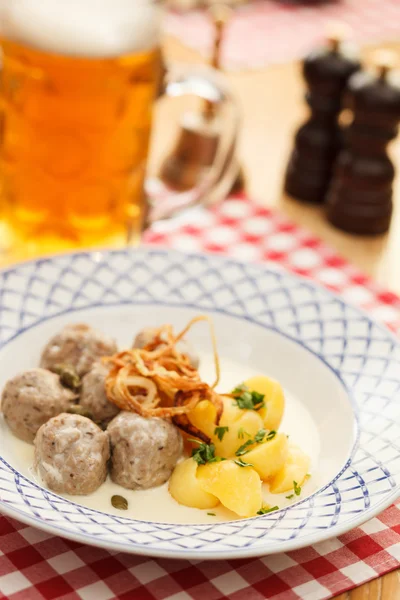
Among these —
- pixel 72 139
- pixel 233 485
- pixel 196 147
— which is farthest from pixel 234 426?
pixel 196 147

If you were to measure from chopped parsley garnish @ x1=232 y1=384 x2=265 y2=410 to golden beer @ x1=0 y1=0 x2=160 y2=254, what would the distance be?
66 centimetres

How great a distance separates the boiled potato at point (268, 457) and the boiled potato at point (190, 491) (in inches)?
3.1

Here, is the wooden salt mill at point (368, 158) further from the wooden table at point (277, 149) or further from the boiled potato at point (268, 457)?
the boiled potato at point (268, 457)

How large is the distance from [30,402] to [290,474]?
0.39 m

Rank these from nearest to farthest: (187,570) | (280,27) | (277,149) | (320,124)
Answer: (187,570), (320,124), (277,149), (280,27)

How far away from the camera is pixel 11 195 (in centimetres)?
189

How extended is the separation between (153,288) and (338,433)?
489mm

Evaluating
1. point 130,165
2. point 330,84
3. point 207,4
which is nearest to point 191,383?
point 130,165

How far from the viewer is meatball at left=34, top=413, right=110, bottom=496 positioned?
119 cm

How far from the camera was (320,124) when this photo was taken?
2342mm

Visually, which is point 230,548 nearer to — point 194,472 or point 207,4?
point 194,472

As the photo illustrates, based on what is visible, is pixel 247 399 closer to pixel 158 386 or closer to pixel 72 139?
pixel 158 386

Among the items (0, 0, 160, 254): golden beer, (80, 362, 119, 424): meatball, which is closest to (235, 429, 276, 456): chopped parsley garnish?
(80, 362, 119, 424): meatball

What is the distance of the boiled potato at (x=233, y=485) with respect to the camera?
1.19 m
